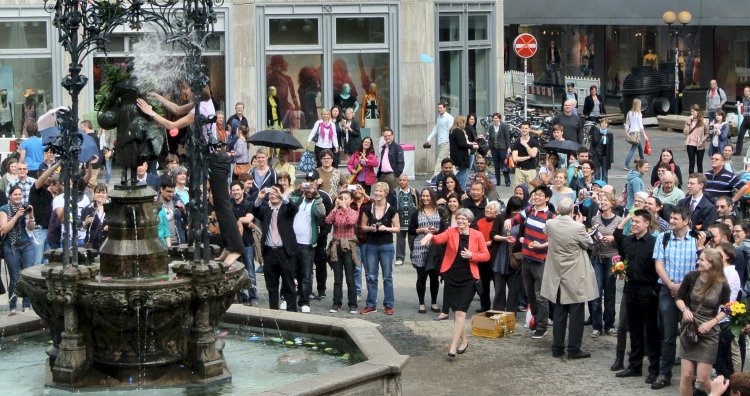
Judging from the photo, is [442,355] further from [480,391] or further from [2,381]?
[2,381]

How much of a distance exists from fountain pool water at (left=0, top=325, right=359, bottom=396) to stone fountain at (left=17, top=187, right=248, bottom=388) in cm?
15

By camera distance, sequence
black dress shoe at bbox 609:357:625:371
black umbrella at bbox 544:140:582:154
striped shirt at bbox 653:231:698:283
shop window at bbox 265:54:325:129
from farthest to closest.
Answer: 1. shop window at bbox 265:54:325:129
2. black umbrella at bbox 544:140:582:154
3. black dress shoe at bbox 609:357:625:371
4. striped shirt at bbox 653:231:698:283

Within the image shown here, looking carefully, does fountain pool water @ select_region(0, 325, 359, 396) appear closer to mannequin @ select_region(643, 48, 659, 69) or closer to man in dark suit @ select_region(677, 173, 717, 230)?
man in dark suit @ select_region(677, 173, 717, 230)

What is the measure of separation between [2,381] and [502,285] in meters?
6.92

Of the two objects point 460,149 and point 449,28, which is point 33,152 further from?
point 449,28

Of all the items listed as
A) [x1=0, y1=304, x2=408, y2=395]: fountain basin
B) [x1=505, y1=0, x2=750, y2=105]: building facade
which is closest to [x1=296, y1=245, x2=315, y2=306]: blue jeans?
[x1=0, y1=304, x2=408, y2=395]: fountain basin

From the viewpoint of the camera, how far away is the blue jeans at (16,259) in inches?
699

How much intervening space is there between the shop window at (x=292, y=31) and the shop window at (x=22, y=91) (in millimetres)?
4414

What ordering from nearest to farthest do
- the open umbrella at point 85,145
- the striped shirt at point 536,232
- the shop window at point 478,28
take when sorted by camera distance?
the striped shirt at point 536,232, the open umbrella at point 85,145, the shop window at point 478,28

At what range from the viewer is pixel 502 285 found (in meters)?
18.1

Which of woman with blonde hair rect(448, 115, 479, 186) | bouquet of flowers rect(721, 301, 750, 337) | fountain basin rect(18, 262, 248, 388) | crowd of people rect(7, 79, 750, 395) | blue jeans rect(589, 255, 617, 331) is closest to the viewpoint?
fountain basin rect(18, 262, 248, 388)

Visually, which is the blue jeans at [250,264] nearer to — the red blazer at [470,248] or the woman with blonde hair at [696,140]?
the red blazer at [470,248]

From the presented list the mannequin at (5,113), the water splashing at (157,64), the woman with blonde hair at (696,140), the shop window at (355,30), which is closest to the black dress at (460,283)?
the water splashing at (157,64)

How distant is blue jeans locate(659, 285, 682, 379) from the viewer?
49.4 ft
